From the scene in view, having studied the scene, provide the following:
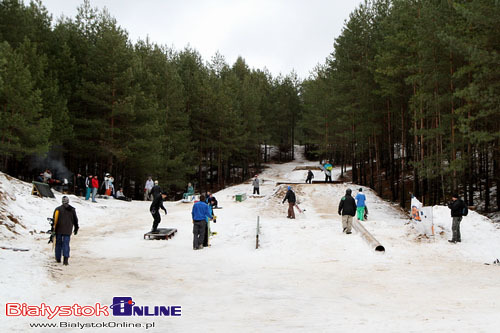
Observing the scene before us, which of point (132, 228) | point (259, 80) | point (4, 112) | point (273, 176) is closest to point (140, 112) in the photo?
point (4, 112)

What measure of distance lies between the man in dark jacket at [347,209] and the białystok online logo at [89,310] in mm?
8980

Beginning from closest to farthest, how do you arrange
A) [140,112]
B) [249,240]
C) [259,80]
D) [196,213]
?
[196,213], [249,240], [140,112], [259,80]

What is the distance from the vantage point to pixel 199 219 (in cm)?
1209

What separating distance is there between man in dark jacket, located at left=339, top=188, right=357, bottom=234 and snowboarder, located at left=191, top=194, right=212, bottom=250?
5.18 meters

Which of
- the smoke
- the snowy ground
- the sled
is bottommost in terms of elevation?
the snowy ground

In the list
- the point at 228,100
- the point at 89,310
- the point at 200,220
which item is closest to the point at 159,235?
the point at 200,220

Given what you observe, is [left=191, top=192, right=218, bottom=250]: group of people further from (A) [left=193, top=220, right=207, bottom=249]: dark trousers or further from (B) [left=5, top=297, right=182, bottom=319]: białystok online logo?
(B) [left=5, top=297, right=182, bottom=319]: białystok online logo

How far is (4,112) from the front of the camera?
22.7m

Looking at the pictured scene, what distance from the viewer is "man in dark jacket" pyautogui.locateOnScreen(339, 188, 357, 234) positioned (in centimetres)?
1418

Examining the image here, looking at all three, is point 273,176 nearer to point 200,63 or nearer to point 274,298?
point 200,63

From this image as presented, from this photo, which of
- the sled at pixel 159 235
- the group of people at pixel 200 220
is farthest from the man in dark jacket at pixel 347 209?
the sled at pixel 159 235

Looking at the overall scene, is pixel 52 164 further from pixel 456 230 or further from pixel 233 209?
pixel 456 230

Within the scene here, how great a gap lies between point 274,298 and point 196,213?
535 centimetres

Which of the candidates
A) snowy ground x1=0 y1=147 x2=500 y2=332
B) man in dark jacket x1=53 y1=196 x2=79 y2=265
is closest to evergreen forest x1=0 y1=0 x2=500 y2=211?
snowy ground x1=0 y1=147 x2=500 y2=332
